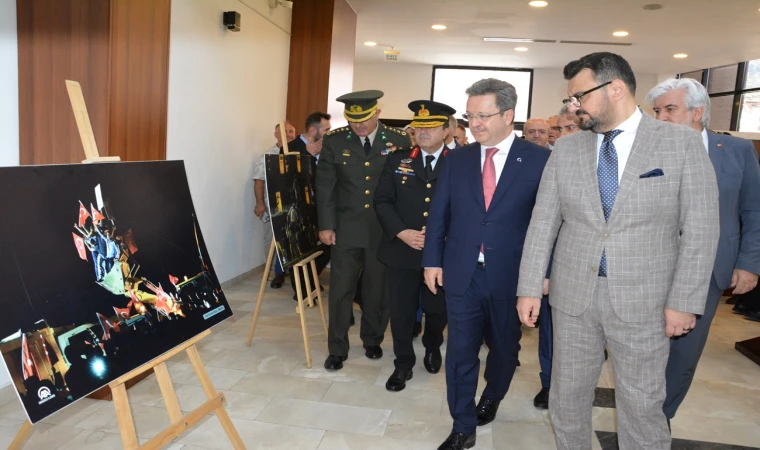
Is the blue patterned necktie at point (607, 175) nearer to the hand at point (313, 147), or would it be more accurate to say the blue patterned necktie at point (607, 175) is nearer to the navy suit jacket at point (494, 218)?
the navy suit jacket at point (494, 218)

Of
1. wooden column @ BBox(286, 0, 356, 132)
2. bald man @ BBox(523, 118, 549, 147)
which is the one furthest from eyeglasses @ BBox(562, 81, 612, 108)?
wooden column @ BBox(286, 0, 356, 132)

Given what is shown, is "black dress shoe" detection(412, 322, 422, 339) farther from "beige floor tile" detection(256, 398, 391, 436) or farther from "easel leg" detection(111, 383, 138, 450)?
"easel leg" detection(111, 383, 138, 450)

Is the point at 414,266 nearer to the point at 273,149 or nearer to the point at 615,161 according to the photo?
the point at 615,161

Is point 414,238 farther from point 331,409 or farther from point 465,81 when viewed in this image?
point 465,81

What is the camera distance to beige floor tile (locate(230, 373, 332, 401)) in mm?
3482

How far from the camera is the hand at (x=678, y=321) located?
2.00 meters

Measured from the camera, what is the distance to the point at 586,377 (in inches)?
87.4

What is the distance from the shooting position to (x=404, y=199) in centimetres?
348

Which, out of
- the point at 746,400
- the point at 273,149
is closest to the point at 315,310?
the point at 273,149

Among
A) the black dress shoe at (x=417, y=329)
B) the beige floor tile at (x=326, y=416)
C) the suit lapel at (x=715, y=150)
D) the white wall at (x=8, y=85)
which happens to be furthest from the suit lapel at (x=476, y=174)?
the white wall at (x=8, y=85)

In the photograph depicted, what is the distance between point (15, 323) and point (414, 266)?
211cm

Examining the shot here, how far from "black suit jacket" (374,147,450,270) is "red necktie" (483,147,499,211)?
2.21 feet

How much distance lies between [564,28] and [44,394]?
835cm

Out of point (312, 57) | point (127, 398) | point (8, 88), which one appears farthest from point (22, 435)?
point (312, 57)
